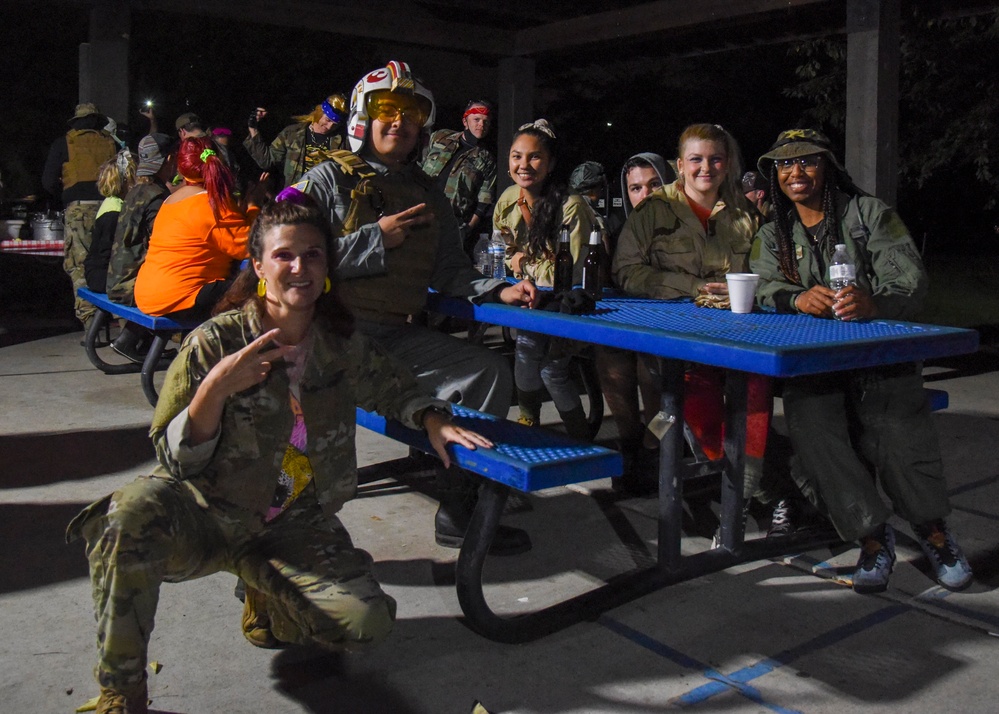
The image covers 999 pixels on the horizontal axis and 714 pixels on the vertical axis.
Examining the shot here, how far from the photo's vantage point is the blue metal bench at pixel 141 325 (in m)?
5.78

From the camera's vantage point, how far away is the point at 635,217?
14.5 ft

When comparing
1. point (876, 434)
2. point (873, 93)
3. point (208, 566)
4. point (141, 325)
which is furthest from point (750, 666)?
point (873, 93)

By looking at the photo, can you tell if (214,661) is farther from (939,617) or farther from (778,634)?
(939,617)

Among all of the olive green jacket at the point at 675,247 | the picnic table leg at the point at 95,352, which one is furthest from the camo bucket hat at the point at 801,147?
the picnic table leg at the point at 95,352

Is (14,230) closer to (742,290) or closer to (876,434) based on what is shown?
(742,290)

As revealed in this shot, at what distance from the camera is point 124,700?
2.45 m

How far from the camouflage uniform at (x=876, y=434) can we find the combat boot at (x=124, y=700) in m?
2.21

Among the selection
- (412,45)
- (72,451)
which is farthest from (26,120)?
(72,451)

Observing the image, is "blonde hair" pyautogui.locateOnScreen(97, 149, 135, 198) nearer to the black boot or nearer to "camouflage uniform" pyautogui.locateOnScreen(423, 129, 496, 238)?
"camouflage uniform" pyautogui.locateOnScreen(423, 129, 496, 238)

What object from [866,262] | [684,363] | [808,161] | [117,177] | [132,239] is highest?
[117,177]

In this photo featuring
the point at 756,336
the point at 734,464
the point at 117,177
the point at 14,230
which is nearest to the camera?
the point at 756,336

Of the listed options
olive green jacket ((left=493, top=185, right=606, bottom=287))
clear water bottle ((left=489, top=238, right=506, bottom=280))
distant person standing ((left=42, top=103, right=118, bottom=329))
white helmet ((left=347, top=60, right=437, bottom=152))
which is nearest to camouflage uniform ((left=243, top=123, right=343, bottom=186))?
distant person standing ((left=42, top=103, right=118, bottom=329))

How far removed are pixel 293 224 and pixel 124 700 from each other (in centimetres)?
126

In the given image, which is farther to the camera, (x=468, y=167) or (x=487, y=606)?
(x=468, y=167)
